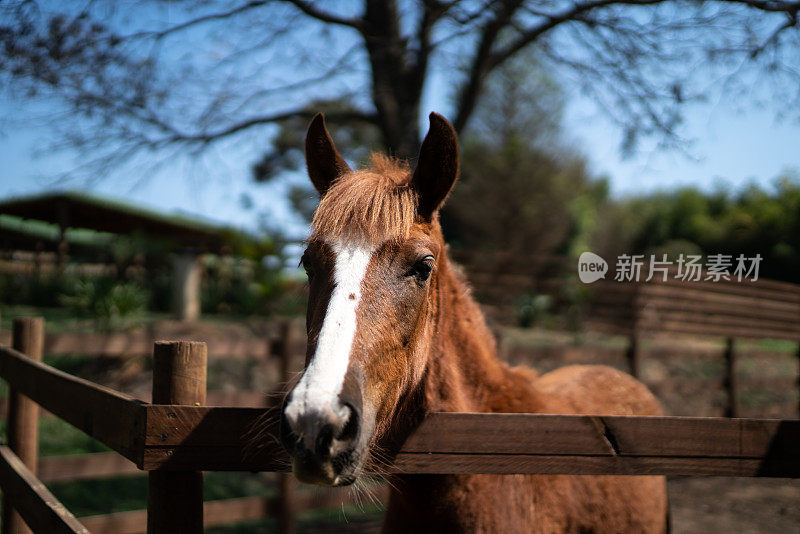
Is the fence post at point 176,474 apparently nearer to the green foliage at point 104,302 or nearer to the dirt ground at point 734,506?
the dirt ground at point 734,506

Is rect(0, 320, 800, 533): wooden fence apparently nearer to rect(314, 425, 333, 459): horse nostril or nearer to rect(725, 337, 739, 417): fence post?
rect(314, 425, 333, 459): horse nostril

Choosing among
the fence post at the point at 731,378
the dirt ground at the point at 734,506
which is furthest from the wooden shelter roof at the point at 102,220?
the fence post at the point at 731,378

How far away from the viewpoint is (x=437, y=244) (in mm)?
1956

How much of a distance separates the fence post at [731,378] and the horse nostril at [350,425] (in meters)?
8.90

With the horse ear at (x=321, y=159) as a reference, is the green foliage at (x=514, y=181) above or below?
above

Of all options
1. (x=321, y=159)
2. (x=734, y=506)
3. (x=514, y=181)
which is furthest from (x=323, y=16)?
(x=514, y=181)

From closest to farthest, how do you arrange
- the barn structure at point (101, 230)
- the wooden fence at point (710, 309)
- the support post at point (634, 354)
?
1. the barn structure at point (101, 230)
2. the support post at point (634, 354)
3. the wooden fence at point (710, 309)

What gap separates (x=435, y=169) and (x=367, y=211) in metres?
0.38

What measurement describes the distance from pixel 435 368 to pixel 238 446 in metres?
0.77

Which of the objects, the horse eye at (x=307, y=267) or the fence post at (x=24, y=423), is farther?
the fence post at (x=24, y=423)

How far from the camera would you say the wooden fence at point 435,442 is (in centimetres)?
148

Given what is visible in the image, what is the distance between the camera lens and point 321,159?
2.18m

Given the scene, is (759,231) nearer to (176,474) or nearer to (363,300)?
(363,300)

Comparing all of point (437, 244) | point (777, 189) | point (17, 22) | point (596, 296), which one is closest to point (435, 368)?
point (437, 244)
